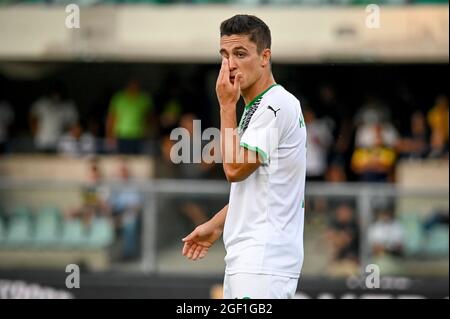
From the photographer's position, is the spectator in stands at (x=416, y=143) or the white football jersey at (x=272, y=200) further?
the spectator in stands at (x=416, y=143)

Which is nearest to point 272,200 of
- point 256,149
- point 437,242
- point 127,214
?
point 256,149

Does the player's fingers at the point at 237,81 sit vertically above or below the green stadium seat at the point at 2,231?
above

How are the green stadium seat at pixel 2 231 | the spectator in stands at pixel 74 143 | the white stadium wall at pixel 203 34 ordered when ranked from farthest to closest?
the white stadium wall at pixel 203 34, the spectator in stands at pixel 74 143, the green stadium seat at pixel 2 231

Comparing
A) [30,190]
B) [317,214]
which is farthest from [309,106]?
[30,190]

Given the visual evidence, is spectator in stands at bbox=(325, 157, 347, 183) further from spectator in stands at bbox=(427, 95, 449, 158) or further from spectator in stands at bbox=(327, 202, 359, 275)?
spectator in stands at bbox=(327, 202, 359, 275)

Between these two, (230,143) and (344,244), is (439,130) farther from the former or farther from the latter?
(230,143)

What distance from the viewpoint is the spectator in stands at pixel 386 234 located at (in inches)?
465

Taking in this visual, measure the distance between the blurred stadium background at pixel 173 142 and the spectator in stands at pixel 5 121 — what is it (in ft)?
0.22

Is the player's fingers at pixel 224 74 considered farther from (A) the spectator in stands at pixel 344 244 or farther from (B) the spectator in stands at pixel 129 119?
(B) the spectator in stands at pixel 129 119

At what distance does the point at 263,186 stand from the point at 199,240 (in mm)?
665

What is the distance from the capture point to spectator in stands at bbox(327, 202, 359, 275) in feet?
38.5

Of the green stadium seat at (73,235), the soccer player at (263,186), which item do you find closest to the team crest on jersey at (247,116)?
the soccer player at (263,186)

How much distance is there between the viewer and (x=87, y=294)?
12.0m

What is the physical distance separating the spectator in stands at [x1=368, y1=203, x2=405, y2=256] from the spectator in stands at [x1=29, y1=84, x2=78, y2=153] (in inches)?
210
